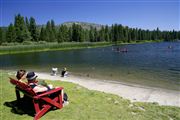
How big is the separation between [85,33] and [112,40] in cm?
2364

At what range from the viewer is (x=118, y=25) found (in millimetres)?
164125

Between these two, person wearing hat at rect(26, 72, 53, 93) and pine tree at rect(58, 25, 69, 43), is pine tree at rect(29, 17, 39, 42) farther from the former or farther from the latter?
person wearing hat at rect(26, 72, 53, 93)

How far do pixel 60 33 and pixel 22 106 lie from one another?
4647 inches

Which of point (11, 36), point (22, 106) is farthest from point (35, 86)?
point (11, 36)

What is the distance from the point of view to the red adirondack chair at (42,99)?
27.9ft

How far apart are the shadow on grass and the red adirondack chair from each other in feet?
1.80

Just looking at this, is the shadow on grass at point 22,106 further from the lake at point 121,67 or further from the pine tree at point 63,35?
the pine tree at point 63,35

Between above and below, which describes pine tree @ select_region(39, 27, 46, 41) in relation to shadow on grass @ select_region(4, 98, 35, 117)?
above

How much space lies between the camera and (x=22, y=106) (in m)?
10.0

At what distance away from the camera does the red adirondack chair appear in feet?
27.9

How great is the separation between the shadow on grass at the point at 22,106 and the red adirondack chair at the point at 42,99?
550 mm

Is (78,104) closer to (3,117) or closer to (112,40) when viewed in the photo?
(3,117)

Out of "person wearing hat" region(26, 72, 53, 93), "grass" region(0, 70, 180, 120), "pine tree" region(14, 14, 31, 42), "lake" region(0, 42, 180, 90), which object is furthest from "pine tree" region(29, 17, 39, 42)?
"person wearing hat" region(26, 72, 53, 93)

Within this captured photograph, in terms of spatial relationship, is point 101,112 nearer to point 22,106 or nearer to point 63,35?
point 22,106
